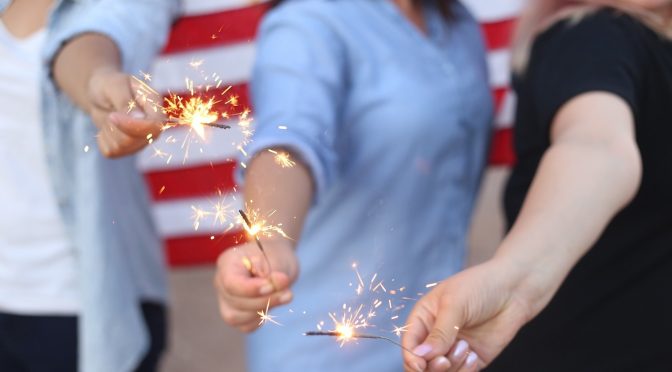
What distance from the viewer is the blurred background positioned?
140 cm

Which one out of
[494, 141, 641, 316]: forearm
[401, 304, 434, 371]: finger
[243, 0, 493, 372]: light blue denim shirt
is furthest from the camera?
[243, 0, 493, 372]: light blue denim shirt

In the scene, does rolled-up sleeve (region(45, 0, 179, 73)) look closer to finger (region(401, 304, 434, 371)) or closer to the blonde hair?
finger (region(401, 304, 434, 371))

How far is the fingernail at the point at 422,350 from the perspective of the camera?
21.1 inches

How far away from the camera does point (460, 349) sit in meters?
0.58

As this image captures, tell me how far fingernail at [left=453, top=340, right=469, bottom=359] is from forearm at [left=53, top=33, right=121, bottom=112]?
0.35 metres

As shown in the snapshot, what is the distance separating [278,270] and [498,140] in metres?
1.19

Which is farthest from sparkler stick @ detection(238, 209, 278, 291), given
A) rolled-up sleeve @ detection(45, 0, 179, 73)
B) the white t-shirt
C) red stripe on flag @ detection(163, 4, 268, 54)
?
red stripe on flag @ detection(163, 4, 268, 54)

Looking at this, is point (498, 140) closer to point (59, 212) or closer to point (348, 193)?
point (348, 193)

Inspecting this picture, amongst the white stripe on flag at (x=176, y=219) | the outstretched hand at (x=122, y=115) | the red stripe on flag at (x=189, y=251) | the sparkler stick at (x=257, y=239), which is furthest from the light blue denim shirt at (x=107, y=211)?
the red stripe on flag at (x=189, y=251)

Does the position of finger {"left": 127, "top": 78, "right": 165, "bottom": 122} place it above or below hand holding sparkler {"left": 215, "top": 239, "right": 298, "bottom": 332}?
above

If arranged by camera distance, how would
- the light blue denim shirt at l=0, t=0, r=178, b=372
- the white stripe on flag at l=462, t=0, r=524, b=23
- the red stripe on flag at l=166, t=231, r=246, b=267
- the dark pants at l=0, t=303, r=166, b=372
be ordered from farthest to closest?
the red stripe on flag at l=166, t=231, r=246, b=267 → the white stripe on flag at l=462, t=0, r=524, b=23 → the dark pants at l=0, t=303, r=166, b=372 → the light blue denim shirt at l=0, t=0, r=178, b=372

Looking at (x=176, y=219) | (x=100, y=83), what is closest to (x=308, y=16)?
(x=100, y=83)

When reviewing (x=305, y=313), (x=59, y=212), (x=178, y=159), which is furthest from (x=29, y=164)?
(x=178, y=159)

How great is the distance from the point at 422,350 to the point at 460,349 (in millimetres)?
49
